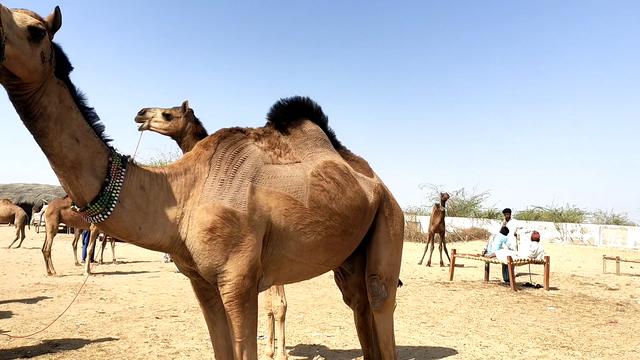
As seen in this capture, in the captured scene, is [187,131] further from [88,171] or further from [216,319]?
[88,171]

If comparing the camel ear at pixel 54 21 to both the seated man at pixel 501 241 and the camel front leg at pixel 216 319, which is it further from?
the seated man at pixel 501 241

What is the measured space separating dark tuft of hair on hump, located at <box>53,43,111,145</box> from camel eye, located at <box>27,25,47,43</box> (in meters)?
0.18

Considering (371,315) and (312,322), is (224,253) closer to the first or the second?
(371,315)

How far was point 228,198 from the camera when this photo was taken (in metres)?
2.74

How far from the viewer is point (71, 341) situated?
20.7ft

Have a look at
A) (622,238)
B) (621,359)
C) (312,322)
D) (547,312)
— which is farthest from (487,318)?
(622,238)

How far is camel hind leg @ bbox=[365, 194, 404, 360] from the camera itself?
336 centimetres

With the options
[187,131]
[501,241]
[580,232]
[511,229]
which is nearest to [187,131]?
[187,131]

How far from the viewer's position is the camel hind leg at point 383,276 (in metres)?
3.36

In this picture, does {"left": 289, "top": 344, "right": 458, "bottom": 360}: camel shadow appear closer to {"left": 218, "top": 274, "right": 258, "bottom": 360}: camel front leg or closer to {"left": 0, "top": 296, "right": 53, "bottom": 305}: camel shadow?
{"left": 218, "top": 274, "right": 258, "bottom": 360}: camel front leg

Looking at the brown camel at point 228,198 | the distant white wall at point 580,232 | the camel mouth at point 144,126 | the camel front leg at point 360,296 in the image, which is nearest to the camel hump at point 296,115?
the brown camel at point 228,198

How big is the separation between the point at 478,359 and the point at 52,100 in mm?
5459

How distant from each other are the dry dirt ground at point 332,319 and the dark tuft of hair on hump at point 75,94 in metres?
3.82

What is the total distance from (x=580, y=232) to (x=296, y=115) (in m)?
33.8
